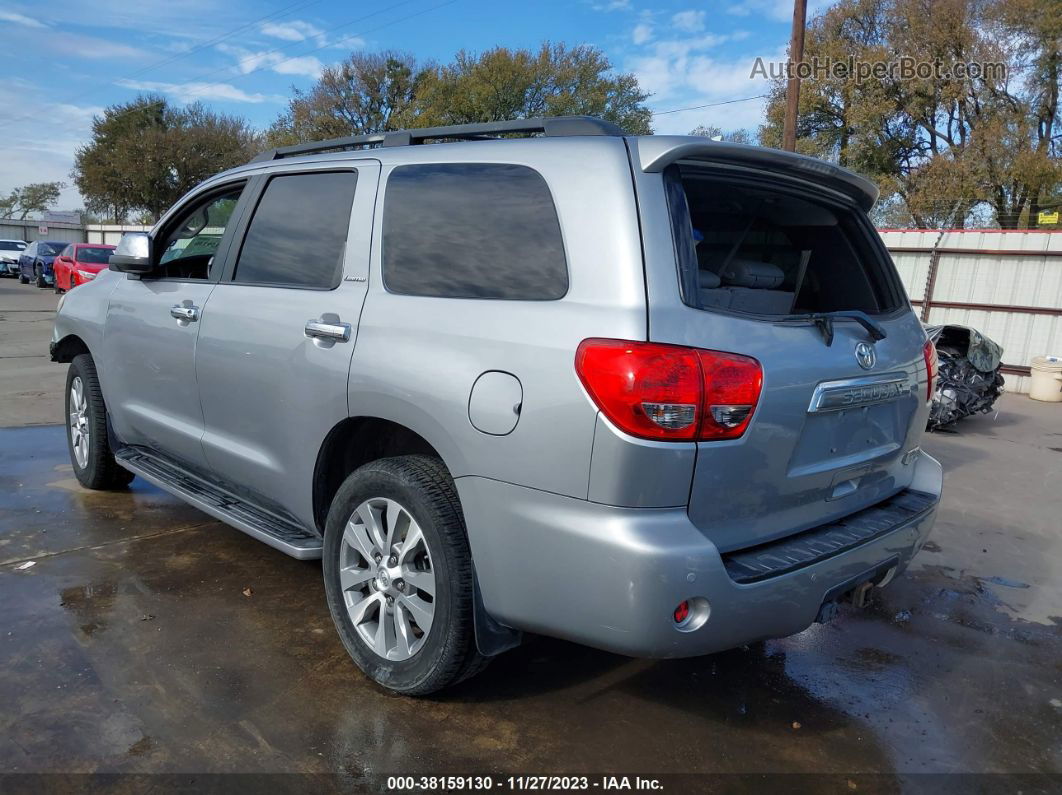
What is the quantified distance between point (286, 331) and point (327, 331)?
31 cm

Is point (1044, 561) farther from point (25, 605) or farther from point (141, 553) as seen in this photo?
point (25, 605)

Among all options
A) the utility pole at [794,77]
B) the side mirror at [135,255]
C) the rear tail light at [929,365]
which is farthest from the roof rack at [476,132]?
the utility pole at [794,77]

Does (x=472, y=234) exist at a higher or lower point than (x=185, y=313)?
higher

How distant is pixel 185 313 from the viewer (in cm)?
394

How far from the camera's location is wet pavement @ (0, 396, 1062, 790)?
8.88 feet

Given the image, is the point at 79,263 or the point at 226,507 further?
the point at 79,263

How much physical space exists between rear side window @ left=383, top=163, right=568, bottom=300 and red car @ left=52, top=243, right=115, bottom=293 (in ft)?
62.9

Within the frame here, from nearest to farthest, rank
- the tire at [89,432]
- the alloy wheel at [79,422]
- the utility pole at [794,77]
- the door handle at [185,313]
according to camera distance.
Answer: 1. the door handle at [185,313]
2. the tire at [89,432]
3. the alloy wheel at [79,422]
4. the utility pole at [794,77]

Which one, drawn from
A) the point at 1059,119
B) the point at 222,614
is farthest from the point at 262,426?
the point at 1059,119

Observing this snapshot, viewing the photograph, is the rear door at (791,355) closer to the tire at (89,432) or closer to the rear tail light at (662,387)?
the rear tail light at (662,387)

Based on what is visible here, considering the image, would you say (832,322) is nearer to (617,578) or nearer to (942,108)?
(617,578)

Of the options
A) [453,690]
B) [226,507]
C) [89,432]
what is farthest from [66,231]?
[453,690]

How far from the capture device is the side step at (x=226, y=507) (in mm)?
3324

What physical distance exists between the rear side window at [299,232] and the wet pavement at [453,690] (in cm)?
149
